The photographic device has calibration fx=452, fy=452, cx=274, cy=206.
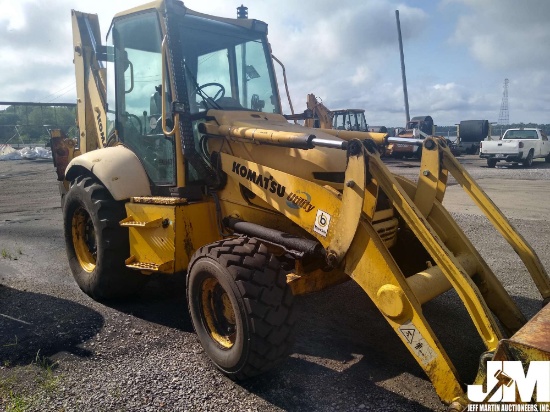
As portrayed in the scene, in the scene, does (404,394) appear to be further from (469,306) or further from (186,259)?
(186,259)

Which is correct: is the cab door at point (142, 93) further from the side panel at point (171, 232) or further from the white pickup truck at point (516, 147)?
the white pickup truck at point (516, 147)

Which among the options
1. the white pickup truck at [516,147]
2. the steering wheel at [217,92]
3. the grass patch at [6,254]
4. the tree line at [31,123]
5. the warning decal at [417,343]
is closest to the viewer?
the warning decal at [417,343]

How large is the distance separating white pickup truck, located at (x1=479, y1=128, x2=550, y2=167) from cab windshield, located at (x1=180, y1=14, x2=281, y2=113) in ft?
63.2

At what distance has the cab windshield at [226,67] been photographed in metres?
4.14

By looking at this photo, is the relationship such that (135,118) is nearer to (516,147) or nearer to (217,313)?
(217,313)

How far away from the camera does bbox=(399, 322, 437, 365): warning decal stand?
2.57 meters

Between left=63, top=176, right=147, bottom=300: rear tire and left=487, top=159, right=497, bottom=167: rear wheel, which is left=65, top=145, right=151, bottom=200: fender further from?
left=487, top=159, right=497, bottom=167: rear wheel

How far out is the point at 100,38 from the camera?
5.81 metres

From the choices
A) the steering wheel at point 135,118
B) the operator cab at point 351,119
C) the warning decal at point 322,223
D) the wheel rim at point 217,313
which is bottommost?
the wheel rim at point 217,313

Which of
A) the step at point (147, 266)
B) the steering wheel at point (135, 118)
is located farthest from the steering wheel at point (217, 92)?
the step at point (147, 266)

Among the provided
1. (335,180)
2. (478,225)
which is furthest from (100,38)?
(478,225)

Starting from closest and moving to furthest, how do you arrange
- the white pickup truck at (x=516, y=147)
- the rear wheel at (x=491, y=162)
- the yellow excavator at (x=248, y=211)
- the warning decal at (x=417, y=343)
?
the warning decal at (x=417, y=343)
the yellow excavator at (x=248, y=211)
the white pickup truck at (x=516, y=147)
the rear wheel at (x=491, y=162)

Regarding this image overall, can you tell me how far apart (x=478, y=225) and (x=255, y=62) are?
553cm

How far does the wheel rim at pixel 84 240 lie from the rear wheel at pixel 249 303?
216cm
